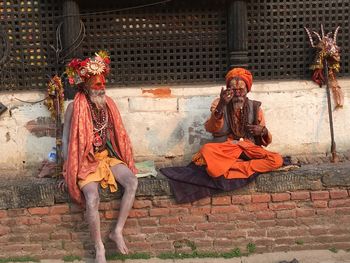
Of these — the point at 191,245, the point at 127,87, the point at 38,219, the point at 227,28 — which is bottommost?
the point at 191,245

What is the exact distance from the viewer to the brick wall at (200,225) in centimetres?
487

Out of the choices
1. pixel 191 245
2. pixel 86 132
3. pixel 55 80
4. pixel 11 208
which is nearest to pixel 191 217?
pixel 191 245

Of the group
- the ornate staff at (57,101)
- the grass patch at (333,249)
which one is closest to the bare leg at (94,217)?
the ornate staff at (57,101)

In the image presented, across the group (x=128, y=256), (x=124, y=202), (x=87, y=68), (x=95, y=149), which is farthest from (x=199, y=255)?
(x=87, y=68)

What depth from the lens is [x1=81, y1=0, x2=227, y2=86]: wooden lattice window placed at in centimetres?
582

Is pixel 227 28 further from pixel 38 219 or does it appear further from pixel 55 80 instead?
pixel 38 219

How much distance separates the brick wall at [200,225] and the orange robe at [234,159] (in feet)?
0.80

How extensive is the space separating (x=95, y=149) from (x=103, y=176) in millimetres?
318

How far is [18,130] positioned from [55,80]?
77 cm

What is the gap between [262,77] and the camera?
6016 millimetres

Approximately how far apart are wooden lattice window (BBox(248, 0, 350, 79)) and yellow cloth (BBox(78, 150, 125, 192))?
217 cm

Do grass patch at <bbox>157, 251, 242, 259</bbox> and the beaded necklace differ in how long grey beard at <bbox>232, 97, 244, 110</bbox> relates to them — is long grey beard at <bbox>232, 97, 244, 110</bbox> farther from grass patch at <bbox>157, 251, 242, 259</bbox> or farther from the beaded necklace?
grass patch at <bbox>157, 251, 242, 259</bbox>

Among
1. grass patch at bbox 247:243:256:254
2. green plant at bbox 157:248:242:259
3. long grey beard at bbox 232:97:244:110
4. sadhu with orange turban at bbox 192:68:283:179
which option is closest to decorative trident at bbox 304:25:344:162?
sadhu with orange turban at bbox 192:68:283:179

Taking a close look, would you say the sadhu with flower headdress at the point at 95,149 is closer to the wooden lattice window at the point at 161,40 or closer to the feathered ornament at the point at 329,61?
the wooden lattice window at the point at 161,40
